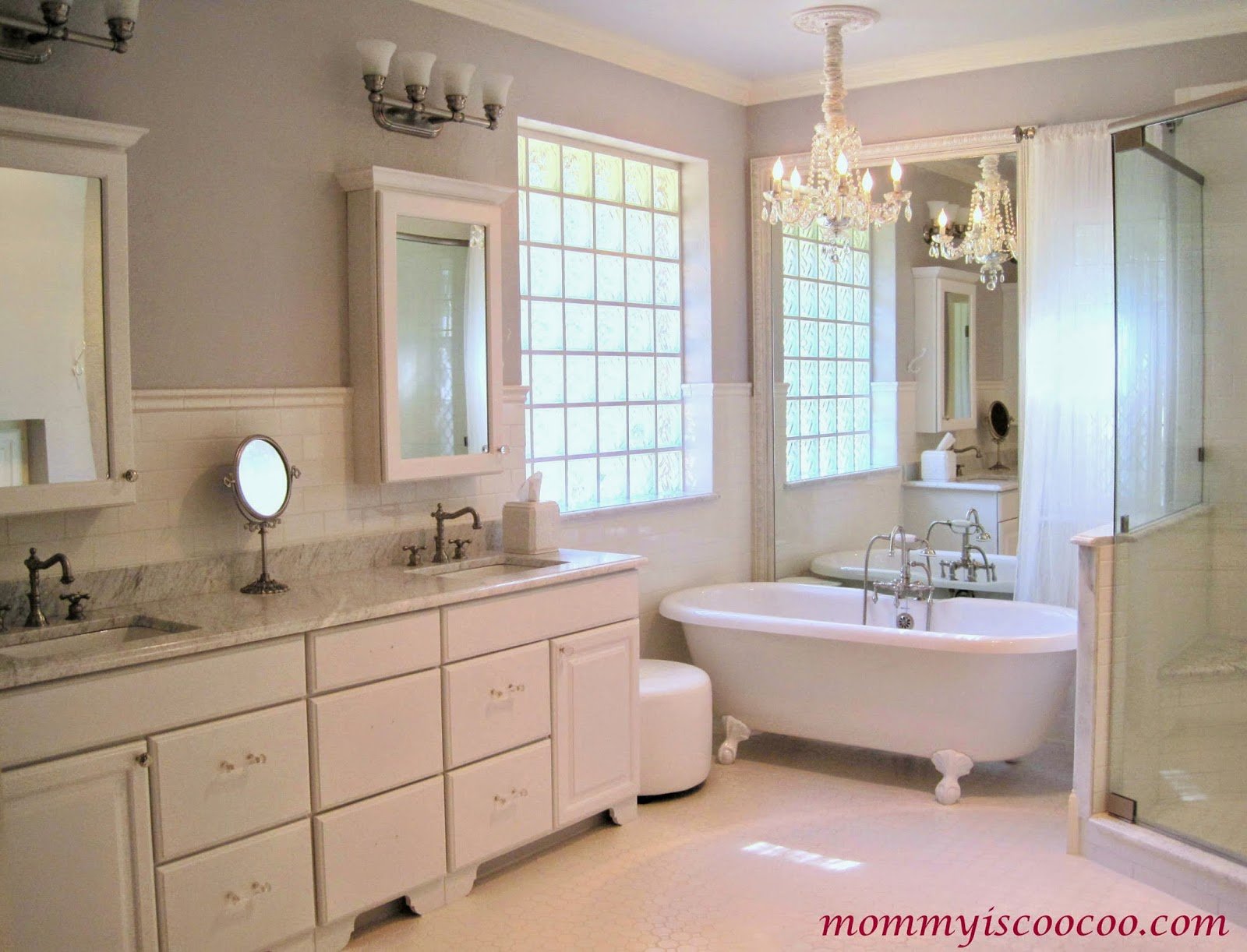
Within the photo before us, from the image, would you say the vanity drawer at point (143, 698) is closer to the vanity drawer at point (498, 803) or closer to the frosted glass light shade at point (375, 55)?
the vanity drawer at point (498, 803)

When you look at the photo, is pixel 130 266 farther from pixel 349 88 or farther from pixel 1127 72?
pixel 1127 72

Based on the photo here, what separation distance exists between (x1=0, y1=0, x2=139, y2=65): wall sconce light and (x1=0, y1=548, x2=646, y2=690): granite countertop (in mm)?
1336

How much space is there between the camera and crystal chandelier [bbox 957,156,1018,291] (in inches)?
183

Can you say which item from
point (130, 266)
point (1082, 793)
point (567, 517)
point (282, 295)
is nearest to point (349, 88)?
point (282, 295)

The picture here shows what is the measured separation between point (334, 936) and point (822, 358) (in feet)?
10.8

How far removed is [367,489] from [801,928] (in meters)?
1.79

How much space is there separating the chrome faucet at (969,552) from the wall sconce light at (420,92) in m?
2.45

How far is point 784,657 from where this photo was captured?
171 inches

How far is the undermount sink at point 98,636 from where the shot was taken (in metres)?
2.71

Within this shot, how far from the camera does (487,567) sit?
3.91m

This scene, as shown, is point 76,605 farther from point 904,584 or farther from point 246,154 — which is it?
point 904,584

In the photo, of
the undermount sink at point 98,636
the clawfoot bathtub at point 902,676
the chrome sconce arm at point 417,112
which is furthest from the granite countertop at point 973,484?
the undermount sink at point 98,636

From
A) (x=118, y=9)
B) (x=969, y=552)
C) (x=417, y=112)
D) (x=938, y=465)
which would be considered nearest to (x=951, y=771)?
(x=969, y=552)

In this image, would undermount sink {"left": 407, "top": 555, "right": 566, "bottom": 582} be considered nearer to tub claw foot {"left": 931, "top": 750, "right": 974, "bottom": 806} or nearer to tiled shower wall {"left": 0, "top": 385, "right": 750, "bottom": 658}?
tiled shower wall {"left": 0, "top": 385, "right": 750, "bottom": 658}
